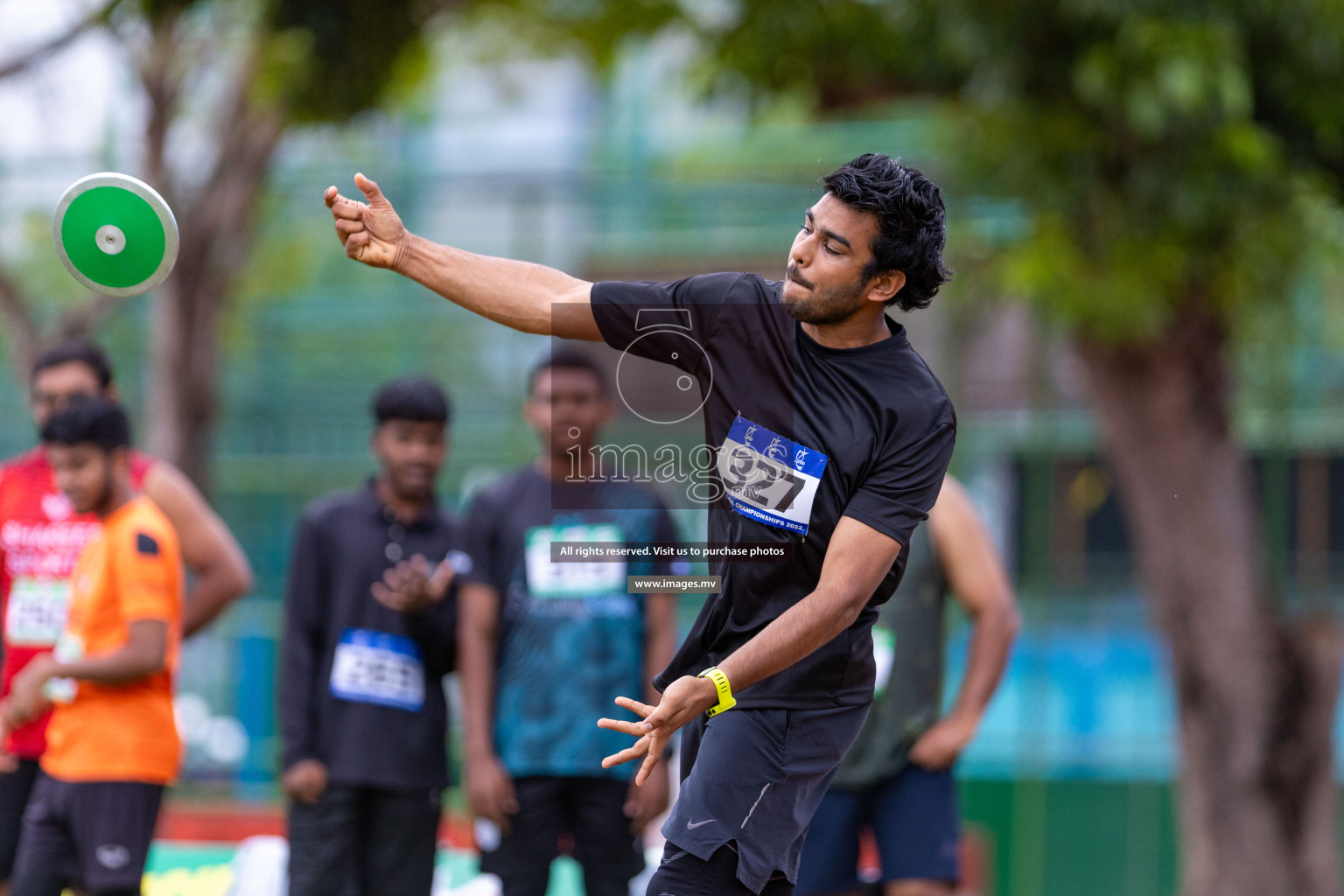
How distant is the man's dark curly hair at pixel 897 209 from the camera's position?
122 inches

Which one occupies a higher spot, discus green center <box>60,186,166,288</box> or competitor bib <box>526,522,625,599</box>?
discus green center <box>60,186,166,288</box>

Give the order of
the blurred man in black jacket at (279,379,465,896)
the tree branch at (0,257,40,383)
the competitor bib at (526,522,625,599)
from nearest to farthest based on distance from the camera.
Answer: the blurred man in black jacket at (279,379,465,896) → the competitor bib at (526,522,625,599) → the tree branch at (0,257,40,383)

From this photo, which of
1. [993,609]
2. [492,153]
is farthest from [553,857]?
[492,153]

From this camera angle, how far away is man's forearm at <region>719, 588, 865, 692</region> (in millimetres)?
2973

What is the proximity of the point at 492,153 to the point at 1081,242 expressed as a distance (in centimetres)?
855

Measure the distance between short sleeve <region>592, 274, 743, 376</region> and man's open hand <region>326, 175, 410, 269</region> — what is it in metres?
0.46

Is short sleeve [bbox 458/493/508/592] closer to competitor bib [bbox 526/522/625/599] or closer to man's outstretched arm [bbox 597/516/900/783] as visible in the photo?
competitor bib [bbox 526/522/625/599]

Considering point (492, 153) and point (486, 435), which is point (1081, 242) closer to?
point (486, 435)

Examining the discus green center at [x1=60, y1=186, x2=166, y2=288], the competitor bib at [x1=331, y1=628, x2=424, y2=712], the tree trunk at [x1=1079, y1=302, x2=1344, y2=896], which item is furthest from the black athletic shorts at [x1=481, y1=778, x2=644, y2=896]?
the tree trunk at [x1=1079, y1=302, x2=1344, y2=896]

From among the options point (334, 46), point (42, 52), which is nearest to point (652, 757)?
point (334, 46)

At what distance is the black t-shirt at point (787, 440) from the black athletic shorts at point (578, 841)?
1.72 meters

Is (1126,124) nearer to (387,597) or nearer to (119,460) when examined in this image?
(387,597)

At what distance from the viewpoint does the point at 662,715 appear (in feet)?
9.29

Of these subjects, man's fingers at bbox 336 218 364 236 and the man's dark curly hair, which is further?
man's fingers at bbox 336 218 364 236
